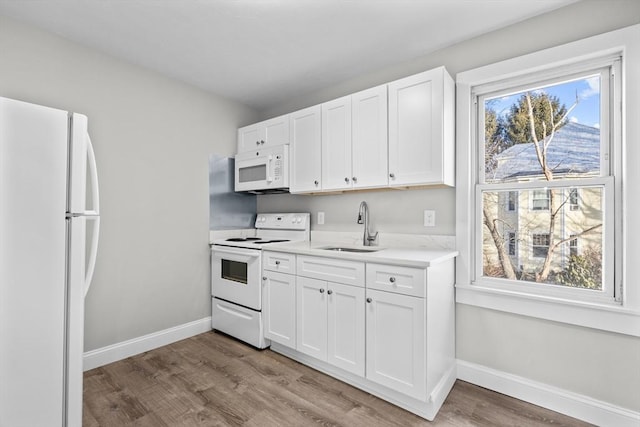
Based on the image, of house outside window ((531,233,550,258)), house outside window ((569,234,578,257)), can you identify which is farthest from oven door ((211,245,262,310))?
house outside window ((569,234,578,257))

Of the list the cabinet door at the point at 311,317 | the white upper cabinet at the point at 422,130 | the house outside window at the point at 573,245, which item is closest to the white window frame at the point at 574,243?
the house outside window at the point at 573,245

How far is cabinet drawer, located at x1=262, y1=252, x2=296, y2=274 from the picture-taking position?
8.10 feet

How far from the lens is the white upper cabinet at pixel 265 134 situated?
118 inches

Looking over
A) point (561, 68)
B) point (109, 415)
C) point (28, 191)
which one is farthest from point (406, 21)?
point (109, 415)

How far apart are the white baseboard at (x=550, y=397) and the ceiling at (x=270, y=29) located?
2313 millimetres

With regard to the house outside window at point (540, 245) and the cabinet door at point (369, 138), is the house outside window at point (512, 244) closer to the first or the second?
→ the house outside window at point (540, 245)

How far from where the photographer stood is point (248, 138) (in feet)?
11.0

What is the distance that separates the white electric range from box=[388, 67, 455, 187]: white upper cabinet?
1.23 m

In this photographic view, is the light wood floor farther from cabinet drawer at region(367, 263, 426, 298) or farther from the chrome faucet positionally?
the chrome faucet

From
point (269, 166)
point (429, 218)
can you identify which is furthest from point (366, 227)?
point (269, 166)

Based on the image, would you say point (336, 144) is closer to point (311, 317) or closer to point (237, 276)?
point (311, 317)

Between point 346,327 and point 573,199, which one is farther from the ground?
point 573,199

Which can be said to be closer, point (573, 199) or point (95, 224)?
point (95, 224)

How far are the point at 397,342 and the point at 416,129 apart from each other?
1.39 meters
